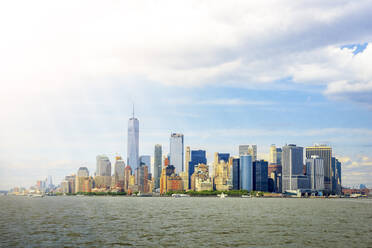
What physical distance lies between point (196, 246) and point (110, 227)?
32.4 metres

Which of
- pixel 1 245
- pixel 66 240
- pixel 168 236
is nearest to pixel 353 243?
pixel 168 236

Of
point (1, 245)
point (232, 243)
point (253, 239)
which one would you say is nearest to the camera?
point (1, 245)

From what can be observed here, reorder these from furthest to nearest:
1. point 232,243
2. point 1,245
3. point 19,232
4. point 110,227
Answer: point 110,227
point 19,232
point 232,243
point 1,245

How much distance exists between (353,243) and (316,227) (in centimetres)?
2630

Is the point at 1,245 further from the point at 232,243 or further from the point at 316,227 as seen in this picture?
the point at 316,227

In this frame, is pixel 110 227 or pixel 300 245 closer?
pixel 300 245

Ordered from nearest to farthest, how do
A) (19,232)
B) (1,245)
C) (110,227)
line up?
(1,245)
(19,232)
(110,227)

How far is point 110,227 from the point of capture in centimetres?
9394

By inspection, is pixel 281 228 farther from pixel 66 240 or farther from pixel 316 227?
pixel 66 240

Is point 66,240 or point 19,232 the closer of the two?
point 66,240

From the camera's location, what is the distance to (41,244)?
6706 cm

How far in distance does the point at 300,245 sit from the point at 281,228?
83.6ft

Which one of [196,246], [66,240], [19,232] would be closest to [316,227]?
[196,246]

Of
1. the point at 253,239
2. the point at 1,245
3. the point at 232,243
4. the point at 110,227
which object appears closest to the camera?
the point at 1,245
